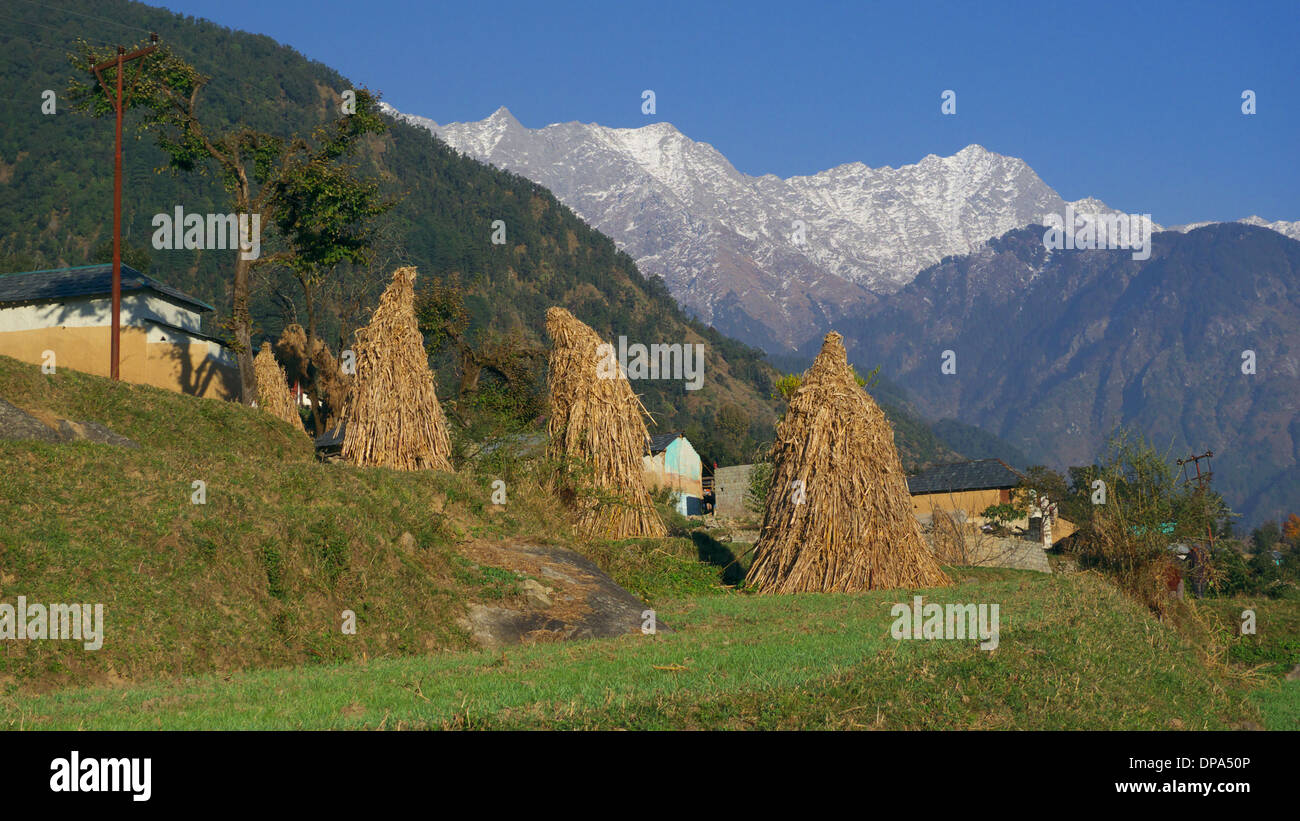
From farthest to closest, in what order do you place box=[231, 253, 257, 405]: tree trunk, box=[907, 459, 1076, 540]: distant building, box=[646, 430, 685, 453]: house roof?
box=[646, 430, 685, 453]: house roof
box=[907, 459, 1076, 540]: distant building
box=[231, 253, 257, 405]: tree trunk

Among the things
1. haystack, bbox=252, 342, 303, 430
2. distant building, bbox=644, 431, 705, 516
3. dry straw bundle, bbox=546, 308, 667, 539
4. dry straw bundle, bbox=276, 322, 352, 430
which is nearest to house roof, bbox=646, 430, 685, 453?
distant building, bbox=644, 431, 705, 516

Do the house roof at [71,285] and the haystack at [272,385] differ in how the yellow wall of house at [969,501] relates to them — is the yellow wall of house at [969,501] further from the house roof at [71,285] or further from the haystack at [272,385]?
Result: the house roof at [71,285]

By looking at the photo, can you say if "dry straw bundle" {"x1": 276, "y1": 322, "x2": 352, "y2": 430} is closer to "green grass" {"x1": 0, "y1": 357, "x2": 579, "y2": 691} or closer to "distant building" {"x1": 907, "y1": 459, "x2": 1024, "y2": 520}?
"green grass" {"x1": 0, "y1": 357, "x2": 579, "y2": 691}

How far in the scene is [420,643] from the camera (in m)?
12.9

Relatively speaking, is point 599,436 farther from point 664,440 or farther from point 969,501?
point 969,501

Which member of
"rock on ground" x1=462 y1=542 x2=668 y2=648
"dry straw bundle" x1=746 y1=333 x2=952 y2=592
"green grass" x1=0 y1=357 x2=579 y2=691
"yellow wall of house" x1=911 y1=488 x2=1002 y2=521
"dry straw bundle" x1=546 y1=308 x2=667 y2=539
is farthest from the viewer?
"yellow wall of house" x1=911 y1=488 x2=1002 y2=521

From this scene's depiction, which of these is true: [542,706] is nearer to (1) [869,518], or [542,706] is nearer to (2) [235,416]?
(1) [869,518]

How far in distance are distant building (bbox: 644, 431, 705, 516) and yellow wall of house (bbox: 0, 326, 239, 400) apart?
2922 cm

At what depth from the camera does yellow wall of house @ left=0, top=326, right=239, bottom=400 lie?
30.4 metres

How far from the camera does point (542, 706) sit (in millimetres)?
8047

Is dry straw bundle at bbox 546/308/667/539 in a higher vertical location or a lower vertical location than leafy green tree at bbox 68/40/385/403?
lower

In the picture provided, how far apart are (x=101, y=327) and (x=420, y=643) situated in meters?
22.3

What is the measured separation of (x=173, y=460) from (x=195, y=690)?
5835mm

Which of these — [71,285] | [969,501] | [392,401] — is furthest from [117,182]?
[969,501]
